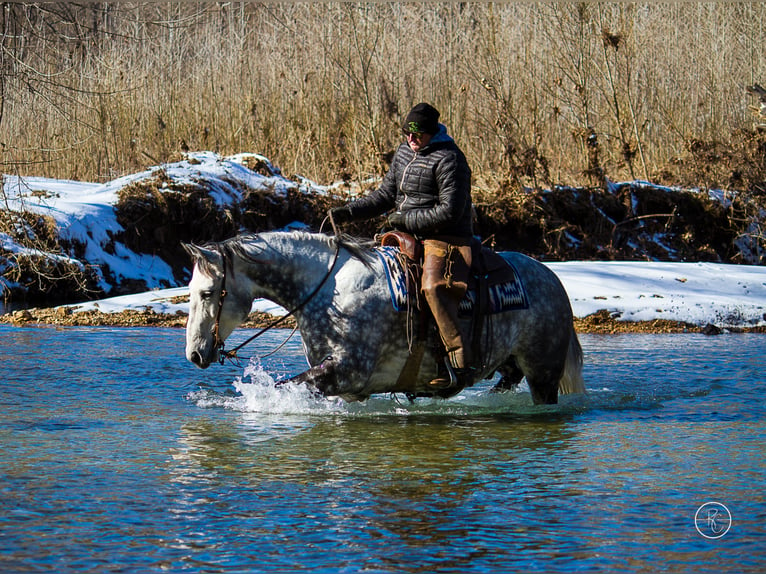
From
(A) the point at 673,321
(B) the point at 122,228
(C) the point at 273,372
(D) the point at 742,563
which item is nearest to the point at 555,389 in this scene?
(C) the point at 273,372

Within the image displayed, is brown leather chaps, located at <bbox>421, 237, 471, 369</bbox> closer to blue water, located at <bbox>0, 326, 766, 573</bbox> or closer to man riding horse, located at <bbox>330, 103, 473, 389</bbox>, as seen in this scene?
man riding horse, located at <bbox>330, 103, 473, 389</bbox>

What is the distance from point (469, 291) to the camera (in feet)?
23.2

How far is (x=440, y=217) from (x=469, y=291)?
0.57m

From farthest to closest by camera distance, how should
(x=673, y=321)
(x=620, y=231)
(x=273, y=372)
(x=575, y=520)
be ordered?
(x=620, y=231)
(x=673, y=321)
(x=273, y=372)
(x=575, y=520)

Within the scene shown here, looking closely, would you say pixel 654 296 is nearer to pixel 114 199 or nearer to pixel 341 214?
pixel 341 214

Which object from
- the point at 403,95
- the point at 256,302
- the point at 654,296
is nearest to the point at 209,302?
the point at 256,302

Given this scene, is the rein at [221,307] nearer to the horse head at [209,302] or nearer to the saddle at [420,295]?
the horse head at [209,302]

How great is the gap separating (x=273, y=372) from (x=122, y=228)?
6.97m

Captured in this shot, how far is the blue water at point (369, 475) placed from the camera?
13.9ft

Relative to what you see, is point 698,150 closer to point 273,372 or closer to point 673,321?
point 673,321

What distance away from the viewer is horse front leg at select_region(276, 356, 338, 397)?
6.73m

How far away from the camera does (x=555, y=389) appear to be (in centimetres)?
761

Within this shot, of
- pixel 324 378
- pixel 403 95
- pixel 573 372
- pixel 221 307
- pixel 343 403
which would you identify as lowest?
pixel 343 403

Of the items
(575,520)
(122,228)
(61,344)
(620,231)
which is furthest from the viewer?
(620,231)
